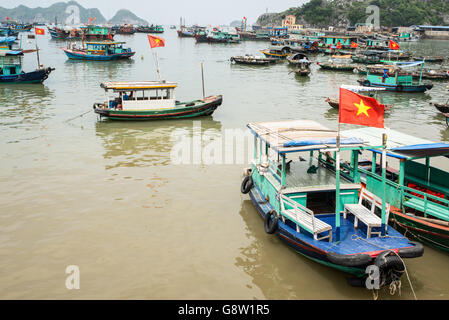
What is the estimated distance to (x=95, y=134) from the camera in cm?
1947

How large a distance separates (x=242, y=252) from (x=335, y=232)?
7.92 ft

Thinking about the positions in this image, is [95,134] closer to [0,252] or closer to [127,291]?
[0,252]

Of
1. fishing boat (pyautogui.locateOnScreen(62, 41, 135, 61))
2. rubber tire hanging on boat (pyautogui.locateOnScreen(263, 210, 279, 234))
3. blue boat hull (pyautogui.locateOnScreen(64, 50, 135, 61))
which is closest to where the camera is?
rubber tire hanging on boat (pyautogui.locateOnScreen(263, 210, 279, 234))

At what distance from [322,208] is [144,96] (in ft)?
46.7

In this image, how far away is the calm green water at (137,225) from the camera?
814 cm

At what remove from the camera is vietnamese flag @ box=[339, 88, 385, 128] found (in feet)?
25.1

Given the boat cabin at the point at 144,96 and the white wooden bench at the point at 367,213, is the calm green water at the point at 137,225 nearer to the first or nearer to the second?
the boat cabin at the point at 144,96

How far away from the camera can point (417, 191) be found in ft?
29.9

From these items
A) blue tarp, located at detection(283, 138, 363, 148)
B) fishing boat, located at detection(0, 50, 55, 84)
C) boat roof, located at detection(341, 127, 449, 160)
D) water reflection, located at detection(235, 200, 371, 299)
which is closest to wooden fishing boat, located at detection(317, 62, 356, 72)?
fishing boat, located at detection(0, 50, 55, 84)

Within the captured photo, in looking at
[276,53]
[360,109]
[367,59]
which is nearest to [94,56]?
[276,53]

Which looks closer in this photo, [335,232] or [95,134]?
[335,232]

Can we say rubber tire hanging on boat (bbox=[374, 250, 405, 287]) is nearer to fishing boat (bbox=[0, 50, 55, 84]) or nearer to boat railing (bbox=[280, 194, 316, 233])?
boat railing (bbox=[280, 194, 316, 233])

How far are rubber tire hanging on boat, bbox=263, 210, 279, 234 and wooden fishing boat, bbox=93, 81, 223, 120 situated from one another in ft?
42.8
